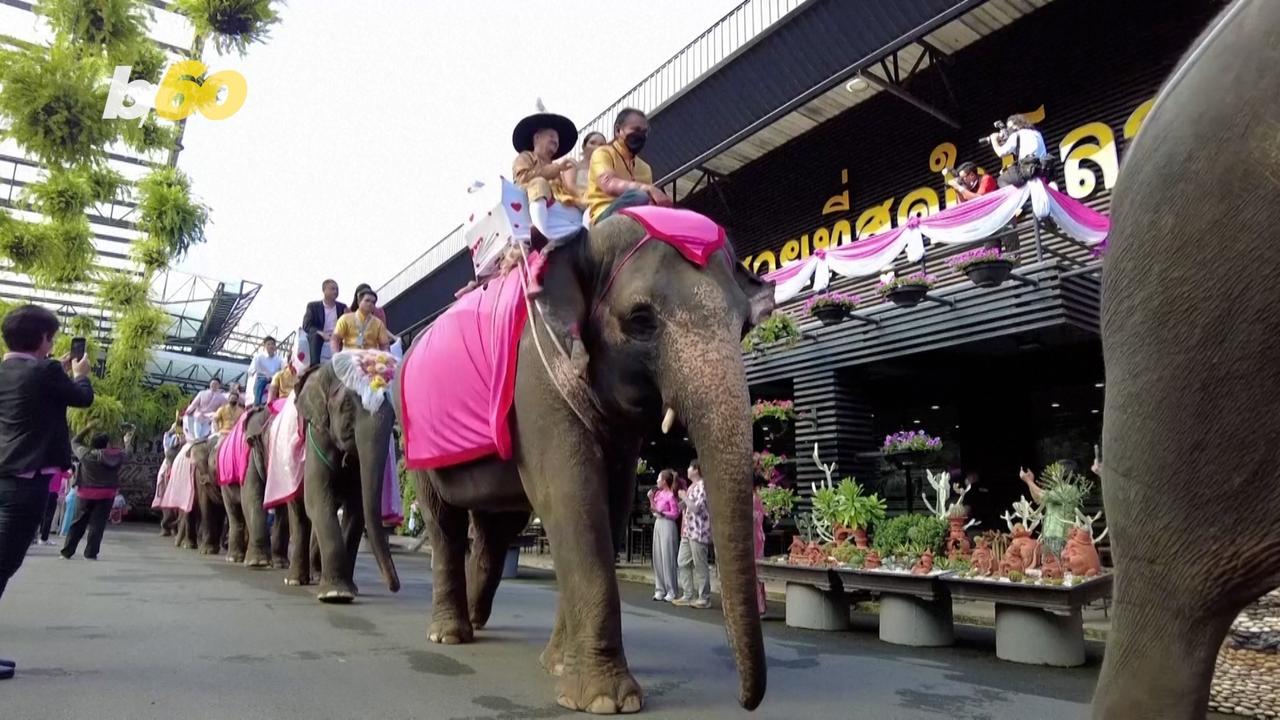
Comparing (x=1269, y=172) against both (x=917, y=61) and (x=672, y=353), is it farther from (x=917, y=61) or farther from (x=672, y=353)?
(x=917, y=61)

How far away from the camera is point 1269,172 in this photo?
1275 millimetres

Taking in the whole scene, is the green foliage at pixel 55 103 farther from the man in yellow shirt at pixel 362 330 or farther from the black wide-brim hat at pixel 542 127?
the black wide-brim hat at pixel 542 127

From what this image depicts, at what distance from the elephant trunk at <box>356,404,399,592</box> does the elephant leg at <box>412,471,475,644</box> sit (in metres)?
0.60

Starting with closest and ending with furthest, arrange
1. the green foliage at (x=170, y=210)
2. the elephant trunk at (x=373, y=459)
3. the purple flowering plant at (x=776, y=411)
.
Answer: the elephant trunk at (x=373, y=459) < the purple flowering plant at (x=776, y=411) < the green foliage at (x=170, y=210)

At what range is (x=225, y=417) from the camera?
50.1ft

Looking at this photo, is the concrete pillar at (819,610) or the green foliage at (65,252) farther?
the green foliage at (65,252)

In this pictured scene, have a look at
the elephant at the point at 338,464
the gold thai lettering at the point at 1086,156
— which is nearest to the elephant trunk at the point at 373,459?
the elephant at the point at 338,464

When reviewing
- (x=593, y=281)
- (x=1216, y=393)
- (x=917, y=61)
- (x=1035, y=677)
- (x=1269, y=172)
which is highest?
(x=917, y=61)

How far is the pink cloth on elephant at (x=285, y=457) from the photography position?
886 cm

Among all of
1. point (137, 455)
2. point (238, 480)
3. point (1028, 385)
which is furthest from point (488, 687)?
point (137, 455)

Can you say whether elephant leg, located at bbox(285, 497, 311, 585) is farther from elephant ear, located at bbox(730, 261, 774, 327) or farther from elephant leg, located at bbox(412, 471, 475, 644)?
elephant ear, located at bbox(730, 261, 774, 327)

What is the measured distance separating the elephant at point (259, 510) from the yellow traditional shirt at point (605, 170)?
7384 mm

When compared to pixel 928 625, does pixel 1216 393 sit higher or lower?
higher

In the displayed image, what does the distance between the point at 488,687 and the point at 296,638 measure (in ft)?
6.23
